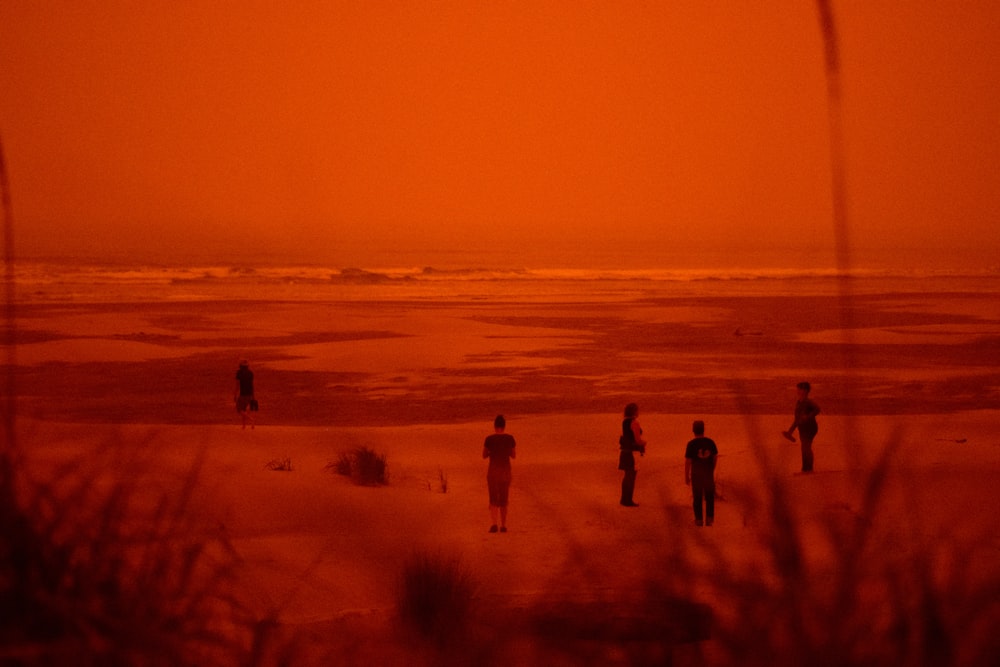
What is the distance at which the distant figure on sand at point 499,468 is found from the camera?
41.3 ft

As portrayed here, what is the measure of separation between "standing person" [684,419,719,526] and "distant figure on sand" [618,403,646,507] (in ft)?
2.99

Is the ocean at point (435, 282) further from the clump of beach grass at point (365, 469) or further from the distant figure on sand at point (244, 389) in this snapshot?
the clump of beach grass at point (365, 469)

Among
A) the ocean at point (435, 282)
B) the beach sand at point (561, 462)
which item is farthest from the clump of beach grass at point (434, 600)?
the ocean at point (435, 282)

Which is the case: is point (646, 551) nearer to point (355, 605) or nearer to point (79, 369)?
point (355, 605)

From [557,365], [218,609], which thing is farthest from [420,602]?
[557,365]

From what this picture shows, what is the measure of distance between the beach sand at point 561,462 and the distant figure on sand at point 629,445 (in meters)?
0.26

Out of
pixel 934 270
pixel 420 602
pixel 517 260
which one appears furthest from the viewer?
pixel 517 260

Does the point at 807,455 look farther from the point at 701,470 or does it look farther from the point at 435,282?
the point at 435,282

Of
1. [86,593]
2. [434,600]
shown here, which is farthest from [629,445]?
[86,593]

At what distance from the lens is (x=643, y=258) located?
388ft

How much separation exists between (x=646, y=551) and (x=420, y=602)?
4.07 metres

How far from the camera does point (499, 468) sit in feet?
41.9

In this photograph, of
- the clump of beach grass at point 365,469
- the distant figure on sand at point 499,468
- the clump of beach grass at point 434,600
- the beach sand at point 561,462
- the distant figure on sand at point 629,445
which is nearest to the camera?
the beach sand at point 561,462

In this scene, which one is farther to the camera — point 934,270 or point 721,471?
point 934,270
